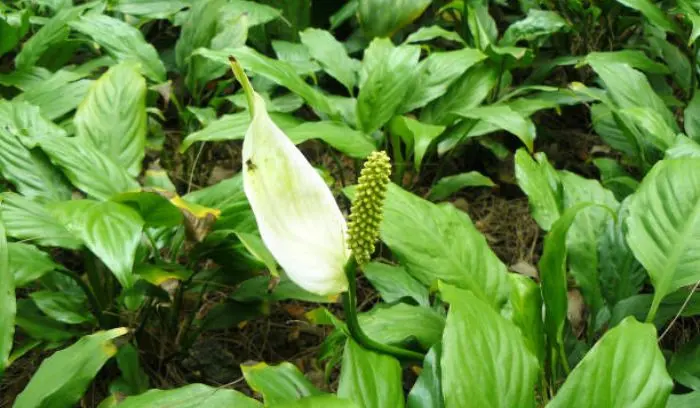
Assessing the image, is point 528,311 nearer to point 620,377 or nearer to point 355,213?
point 620,377

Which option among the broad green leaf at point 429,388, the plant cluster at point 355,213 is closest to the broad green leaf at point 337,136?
the plant cluster at point 355,213

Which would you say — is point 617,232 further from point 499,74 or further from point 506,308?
point 499,74

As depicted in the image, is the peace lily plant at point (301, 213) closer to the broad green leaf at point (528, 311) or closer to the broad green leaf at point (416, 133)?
the broad green leaf at point (528, 311)

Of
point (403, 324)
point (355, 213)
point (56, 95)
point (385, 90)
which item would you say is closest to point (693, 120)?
point (385, 90)

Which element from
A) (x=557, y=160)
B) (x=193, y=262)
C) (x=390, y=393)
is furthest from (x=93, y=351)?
(x=557, y=160)

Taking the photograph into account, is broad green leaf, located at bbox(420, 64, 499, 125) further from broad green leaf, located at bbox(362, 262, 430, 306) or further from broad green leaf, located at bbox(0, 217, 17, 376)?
broad green leaf, located at bbox(0, 217, 17, 376)

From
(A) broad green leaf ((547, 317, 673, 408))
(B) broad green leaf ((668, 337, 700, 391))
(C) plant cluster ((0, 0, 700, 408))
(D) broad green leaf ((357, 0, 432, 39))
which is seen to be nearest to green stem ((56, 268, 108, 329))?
(C) plant cluster ((0, 0, 700, 408))
